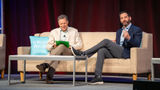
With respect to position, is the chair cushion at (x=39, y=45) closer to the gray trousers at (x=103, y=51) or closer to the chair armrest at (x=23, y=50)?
the chair armrest at (x=23, y=50)

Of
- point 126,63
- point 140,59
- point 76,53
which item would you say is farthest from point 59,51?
point 140,59

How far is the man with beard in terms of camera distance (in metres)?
4.91

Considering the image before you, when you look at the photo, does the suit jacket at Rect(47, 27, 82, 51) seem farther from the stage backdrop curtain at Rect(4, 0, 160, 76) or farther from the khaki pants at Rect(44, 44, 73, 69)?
the stage backdrop curtain at Rect(4, 0, 160, 76)

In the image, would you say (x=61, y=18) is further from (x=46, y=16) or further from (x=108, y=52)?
(x=46, y=16)

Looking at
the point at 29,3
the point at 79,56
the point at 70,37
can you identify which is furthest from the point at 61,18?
the point at 29,3

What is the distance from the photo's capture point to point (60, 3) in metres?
7.04

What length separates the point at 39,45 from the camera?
18.4ft

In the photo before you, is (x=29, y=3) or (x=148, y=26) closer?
(x=148, y=26)

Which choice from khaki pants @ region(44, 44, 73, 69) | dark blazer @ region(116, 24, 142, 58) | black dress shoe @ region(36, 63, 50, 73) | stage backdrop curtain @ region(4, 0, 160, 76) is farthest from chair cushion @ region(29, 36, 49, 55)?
stage backdrop curtain @ region(4, 0, 160, 76)

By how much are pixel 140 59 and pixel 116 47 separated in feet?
1.32

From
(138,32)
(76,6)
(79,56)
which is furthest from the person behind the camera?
(76,6)

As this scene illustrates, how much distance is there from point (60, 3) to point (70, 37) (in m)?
1.66

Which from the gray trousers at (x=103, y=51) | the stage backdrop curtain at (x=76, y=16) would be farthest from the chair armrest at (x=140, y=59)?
the stage backdrop curtain at (x=76, y=16)

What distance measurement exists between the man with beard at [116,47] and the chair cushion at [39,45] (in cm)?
85
